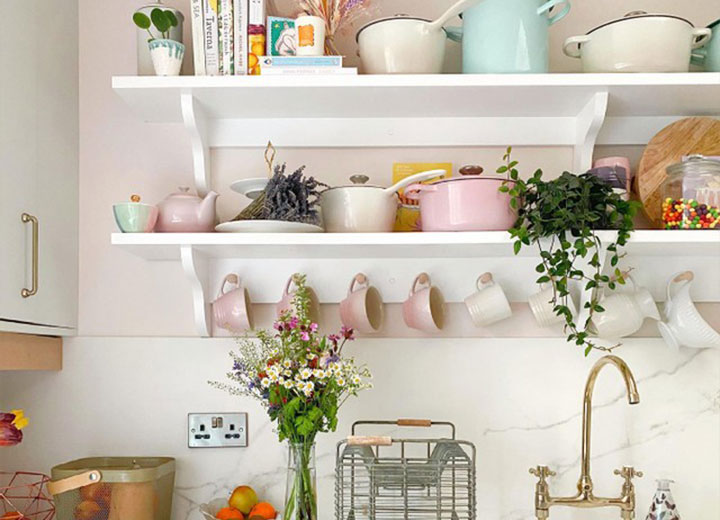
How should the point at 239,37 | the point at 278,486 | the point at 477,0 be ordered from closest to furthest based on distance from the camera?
the point at 477,0
the point at 239,37
the point at 278,486

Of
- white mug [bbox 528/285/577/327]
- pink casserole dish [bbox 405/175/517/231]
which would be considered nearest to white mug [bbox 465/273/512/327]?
white mug [bbox 528/285/577/327]

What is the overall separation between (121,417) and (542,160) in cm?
113

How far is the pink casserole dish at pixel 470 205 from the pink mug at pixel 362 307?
0.24 metres

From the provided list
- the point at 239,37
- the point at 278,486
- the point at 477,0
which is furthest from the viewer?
the point at 278,486

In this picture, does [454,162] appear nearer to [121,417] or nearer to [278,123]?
[278,123]

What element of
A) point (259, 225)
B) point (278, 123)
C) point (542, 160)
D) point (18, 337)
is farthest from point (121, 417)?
point (542, 160)

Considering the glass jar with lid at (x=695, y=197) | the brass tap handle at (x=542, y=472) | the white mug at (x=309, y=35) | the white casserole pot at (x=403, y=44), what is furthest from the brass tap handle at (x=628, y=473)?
the white mug at (x=309, y=35)

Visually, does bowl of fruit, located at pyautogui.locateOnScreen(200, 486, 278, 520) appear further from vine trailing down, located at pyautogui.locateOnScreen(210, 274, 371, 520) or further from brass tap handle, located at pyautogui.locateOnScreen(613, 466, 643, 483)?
brass tap handle, located at pyautogui.locateOnScreen(613, 466, 643, 483)

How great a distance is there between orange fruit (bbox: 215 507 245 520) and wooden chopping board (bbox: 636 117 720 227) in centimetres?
109

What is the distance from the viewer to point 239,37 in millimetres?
1745

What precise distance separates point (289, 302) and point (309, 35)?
1.86 feet

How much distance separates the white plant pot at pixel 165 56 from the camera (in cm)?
170

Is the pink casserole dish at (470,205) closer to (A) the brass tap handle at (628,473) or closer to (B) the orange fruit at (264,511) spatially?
(A) the brass tap handle at (628,473)

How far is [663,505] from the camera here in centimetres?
170
